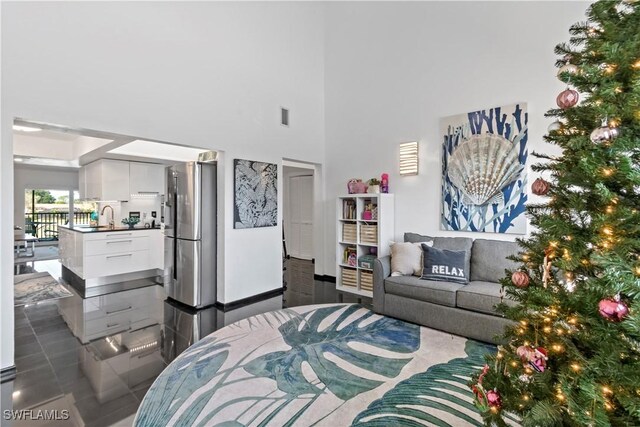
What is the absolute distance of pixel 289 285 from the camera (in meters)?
5.24

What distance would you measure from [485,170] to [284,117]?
9.77ft

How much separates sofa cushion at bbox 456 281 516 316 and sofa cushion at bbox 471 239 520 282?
0.27 metres

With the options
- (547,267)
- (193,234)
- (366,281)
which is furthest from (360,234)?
(547,267)

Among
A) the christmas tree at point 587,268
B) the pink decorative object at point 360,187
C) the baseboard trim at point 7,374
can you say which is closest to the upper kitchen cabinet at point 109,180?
the baseboard trim at point 7,374

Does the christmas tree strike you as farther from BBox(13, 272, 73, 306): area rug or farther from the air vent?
BBox(13, 272, 73, 306): area rug

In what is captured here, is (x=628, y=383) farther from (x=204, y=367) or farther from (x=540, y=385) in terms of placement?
(x=204, y=367)

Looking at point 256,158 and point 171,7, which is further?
point 256,158

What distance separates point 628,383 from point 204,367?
2517mm

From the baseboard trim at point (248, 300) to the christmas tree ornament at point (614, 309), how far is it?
12.5 feet

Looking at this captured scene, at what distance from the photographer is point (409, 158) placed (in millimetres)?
4496

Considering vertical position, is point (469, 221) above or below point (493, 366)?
above

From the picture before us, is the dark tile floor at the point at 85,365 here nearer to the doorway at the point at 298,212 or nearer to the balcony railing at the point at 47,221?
the doorway at the point at 298,212

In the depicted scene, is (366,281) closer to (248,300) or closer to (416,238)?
(416,238)

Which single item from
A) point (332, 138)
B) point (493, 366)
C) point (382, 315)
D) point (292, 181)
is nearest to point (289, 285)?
point (382, 315)
